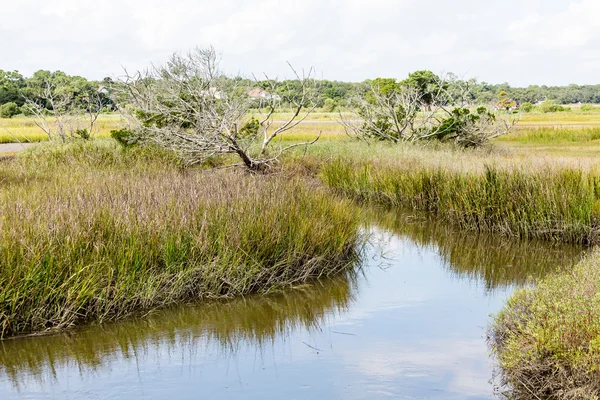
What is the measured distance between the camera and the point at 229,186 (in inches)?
428

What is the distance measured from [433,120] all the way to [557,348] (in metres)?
20.1

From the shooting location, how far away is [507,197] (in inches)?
487

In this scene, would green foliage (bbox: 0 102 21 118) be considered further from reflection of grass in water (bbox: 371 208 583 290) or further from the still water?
the still water

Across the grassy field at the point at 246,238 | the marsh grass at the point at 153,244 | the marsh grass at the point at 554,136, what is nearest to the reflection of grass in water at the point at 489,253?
the grassy field at the point at 246,238

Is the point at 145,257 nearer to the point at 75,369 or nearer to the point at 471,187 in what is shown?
the point at 75,369

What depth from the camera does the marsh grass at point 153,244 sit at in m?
7.14

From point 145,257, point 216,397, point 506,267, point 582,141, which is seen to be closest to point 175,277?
point 145,257

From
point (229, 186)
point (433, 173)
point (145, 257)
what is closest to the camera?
point (145, 257)

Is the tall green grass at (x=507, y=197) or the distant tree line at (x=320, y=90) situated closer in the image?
the tall green grass at (x=507, y=197)

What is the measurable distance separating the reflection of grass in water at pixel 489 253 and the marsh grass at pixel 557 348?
2.98 meters

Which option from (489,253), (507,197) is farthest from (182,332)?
(507,197)

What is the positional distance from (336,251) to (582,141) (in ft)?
72.9

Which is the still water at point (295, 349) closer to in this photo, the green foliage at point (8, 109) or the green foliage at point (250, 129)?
the green foliage at point (250, 129)

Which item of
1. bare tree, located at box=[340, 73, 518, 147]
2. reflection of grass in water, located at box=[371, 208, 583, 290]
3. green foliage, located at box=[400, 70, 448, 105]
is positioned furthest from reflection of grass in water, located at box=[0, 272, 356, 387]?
green foliage, located at box=[400, 70, 448, 105]
